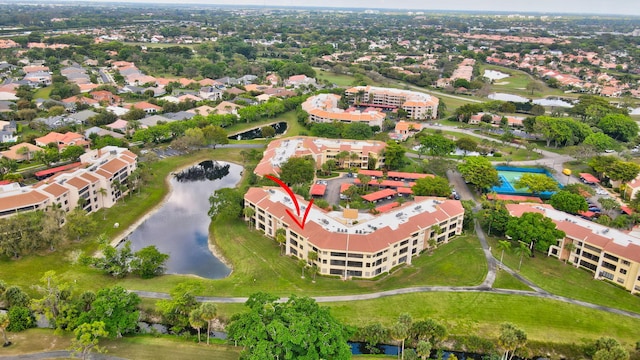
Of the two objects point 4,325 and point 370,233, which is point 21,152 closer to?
point 4,325

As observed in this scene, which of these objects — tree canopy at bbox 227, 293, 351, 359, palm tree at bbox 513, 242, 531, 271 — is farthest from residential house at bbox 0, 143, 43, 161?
palm tree at bbox 513, 242, 531, 271

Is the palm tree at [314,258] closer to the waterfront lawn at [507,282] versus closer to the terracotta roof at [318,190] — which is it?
the waterfront lawn at [507,282]

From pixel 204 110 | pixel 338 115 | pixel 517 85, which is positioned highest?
pixel 517 85

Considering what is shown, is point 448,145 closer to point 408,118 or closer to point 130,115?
point 408,118

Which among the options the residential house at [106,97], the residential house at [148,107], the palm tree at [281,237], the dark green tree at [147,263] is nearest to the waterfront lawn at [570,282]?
the palm tree at [281,237]

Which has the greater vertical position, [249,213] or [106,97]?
[106,97]

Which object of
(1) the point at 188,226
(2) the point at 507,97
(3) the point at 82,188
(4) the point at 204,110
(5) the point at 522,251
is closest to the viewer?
(5) the point at 522,251

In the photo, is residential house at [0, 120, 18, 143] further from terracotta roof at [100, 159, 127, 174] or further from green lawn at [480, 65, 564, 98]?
green lawn at [480, 65, 564, 98]

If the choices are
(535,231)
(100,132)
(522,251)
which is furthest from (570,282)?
(100,132)
